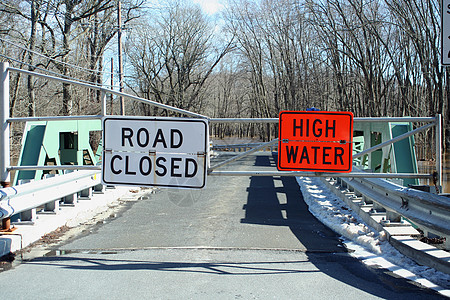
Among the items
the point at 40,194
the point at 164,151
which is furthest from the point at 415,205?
the point at 40,194

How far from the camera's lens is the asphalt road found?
14.1 feet

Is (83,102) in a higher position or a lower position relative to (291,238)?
higher

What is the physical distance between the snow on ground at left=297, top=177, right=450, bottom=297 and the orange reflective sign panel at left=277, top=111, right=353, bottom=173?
1112 mm

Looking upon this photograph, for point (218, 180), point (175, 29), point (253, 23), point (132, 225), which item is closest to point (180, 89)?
point (175, 29)

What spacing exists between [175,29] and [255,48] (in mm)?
10585

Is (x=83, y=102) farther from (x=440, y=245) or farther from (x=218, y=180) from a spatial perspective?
(x=440, y=245)

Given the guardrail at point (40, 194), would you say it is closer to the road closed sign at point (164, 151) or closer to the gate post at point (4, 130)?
the gate post at point (4, 130)

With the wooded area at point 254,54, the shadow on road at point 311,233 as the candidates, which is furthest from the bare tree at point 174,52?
the shadow on road at point 311,233

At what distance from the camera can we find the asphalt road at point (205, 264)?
4.30 metres

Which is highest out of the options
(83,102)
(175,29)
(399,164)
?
(175,29)

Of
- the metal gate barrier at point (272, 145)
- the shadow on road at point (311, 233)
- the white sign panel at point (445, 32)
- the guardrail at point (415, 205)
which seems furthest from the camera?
the white sign panel at point (445, 32)

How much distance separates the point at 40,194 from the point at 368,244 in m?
4.69

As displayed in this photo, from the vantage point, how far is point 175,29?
39.1 meters

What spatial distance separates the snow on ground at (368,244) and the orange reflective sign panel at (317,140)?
1.11 metres
